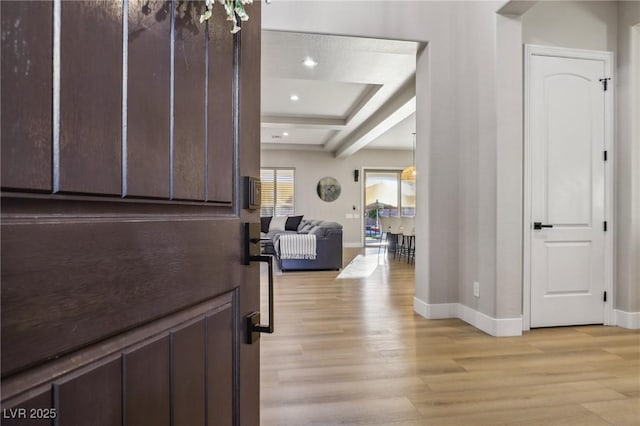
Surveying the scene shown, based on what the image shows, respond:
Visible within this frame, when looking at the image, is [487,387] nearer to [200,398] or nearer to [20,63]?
[200,398]

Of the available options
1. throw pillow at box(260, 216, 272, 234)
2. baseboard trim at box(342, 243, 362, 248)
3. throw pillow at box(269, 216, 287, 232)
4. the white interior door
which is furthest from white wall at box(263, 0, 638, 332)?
baseboard trim at box(342, 243, 362, 248)

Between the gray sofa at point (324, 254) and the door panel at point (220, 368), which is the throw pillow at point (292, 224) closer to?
the gray sofa at point (324, 254)

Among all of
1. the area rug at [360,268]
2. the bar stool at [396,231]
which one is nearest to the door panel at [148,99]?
the area rug at [360,268]

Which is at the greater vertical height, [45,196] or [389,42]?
[389,42]

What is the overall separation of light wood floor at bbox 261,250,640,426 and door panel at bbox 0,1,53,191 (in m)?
1.71

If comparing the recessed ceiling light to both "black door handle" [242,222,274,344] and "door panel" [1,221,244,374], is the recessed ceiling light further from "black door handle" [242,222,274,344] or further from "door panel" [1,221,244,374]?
"door panel" [1,221,244,374]

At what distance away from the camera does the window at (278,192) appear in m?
10.3

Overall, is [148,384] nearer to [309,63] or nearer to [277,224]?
[309,63]

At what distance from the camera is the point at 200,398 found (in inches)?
28.8

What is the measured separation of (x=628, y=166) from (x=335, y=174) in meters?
7.73

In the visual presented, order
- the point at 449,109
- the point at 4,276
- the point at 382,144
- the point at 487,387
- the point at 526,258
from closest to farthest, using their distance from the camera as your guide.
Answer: the point at 4,276 < the point at 487,387 < the point at 526,258 < the point at 449,109 < the point at 382,144

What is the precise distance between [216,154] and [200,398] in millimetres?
492

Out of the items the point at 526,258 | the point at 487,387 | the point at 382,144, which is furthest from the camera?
the point at 382,144

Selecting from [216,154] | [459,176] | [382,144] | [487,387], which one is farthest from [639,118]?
[382,144]
